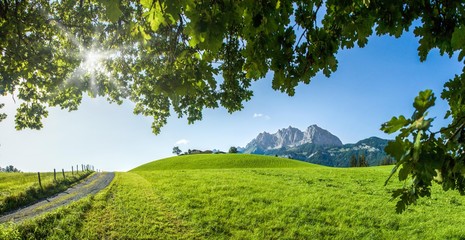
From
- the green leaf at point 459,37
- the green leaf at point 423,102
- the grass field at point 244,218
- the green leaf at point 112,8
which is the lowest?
the grass field at point 244,218

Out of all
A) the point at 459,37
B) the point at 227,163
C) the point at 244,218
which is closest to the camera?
the point at 459,37

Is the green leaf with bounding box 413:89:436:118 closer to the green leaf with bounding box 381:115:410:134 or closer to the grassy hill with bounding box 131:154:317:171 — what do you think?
the green leaf with bounding box 381:115:410:134

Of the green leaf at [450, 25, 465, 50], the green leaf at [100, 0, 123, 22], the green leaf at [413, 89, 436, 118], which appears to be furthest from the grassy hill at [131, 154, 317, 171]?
the green leaf at [413, 89, 436, 118]

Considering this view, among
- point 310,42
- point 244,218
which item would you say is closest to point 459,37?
point 310,42

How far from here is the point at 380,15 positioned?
14.6 feet

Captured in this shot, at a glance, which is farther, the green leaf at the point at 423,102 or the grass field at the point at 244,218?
the grass field at the point at 244,218

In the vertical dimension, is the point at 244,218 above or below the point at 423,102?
below

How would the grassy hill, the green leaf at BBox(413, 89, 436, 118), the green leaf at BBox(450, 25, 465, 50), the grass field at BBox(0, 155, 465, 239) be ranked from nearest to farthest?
the green leaf at BBox(413, 89, 436, 118) < the green leaf at BBox(450, 25, 465, 50) < the grass field at BBox(0, 155, 465, 239) < the grassy hill

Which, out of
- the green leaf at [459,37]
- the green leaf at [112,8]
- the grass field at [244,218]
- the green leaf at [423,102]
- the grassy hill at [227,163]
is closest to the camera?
the green leaf at [423,102]

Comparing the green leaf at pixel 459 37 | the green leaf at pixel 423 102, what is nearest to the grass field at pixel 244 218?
the green leaf at pixel 459 37

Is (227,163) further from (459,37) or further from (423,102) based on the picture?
(423,102)

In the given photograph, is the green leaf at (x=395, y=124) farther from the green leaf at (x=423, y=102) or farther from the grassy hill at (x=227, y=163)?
the grassy hill at (x=227, y=163)

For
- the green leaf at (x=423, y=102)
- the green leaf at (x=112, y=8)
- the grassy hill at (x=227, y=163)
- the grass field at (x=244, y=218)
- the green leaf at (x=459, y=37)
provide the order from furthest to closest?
the grassy hill at (x=227, y=163)
the grass field at (x=244, y=218)
the green leaf at (x=112, y=8)
the green leaf at (x=459, y=37)
the green leaf at (x=423, y=102)

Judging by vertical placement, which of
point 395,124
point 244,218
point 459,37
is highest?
point 459,37
